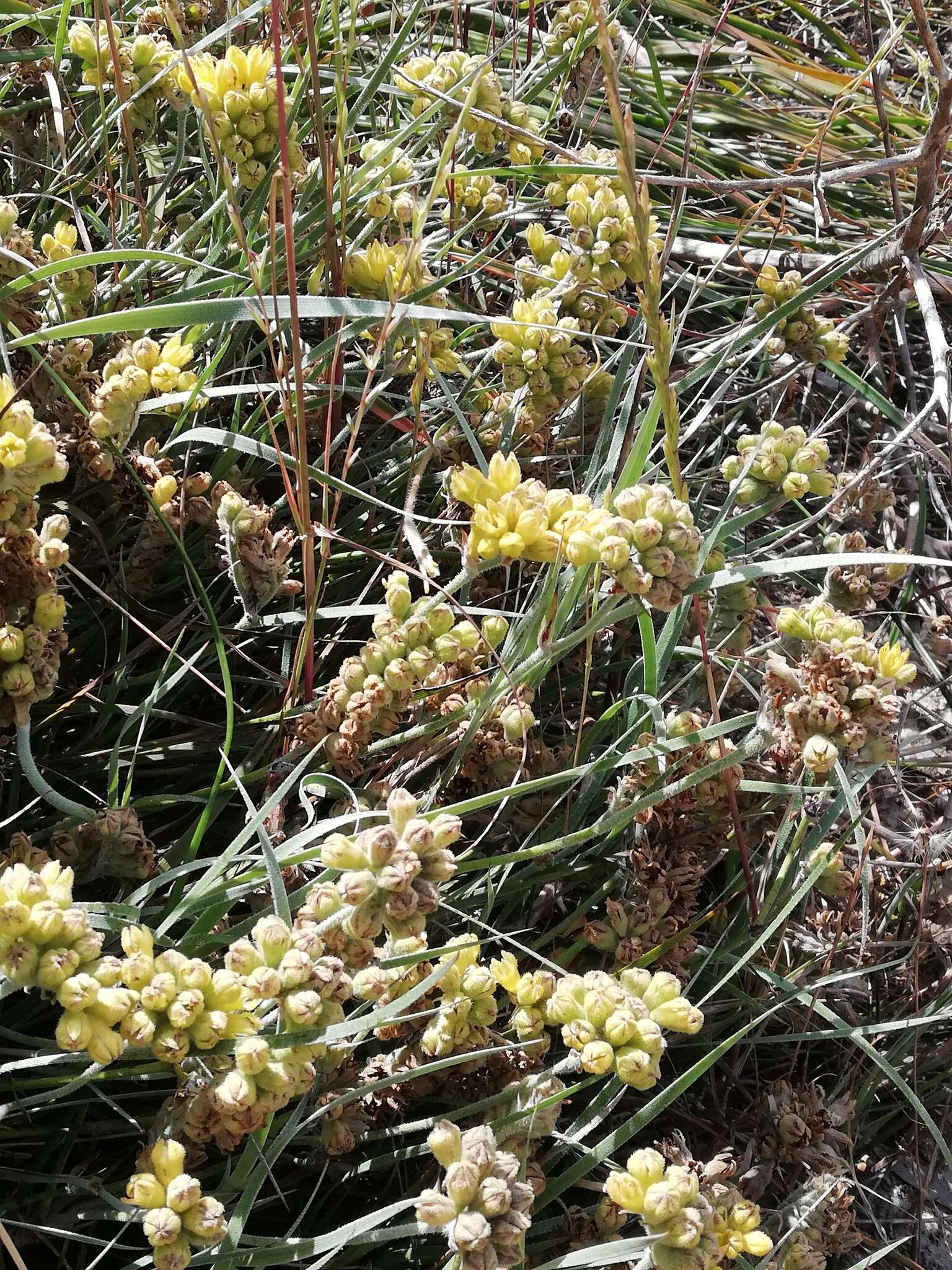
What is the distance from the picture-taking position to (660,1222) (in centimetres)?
94

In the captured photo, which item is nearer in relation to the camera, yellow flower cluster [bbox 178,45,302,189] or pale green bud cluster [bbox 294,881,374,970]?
pale green bud cluster [bbox 294,881,374,970]

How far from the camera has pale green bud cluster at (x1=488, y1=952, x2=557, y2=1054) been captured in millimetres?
1056

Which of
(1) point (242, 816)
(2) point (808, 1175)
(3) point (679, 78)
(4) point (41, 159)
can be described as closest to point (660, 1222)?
(2) point (808, 1175)

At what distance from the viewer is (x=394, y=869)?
0.84m

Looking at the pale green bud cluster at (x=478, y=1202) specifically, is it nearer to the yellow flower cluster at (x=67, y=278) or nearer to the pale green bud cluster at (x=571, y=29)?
the yellow flower cluster at (x=67, y=278)

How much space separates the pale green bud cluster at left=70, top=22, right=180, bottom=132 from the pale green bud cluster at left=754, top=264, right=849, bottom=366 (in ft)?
2.68

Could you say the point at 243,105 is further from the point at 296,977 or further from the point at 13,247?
the point at 296,977

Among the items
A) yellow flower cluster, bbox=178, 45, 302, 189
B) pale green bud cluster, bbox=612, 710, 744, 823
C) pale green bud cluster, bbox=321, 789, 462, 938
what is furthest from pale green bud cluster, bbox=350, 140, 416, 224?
pale green bud cluster, bbox=321, 789, 462, 938

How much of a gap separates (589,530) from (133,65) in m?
0.91

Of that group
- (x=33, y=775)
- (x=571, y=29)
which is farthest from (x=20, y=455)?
(x=571, y=29)

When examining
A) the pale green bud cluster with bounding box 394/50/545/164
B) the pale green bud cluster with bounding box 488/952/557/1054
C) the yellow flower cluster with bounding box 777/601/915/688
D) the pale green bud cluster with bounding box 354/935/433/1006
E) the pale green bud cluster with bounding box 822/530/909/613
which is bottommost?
the pale green bud cluster with bounding box 488/952/557/1054

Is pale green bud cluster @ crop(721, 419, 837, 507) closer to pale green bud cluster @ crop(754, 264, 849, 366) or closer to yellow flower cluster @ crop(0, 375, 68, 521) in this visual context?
pale green bud cluster @ crop(754, 264, 849, 366)

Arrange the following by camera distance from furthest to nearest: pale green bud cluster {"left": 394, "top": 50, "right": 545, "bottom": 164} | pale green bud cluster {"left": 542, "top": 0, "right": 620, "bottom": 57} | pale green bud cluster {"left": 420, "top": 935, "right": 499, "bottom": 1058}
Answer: pale green bud cluster {"left": 542, "top": 0, "right": 620, "bottom": 57}
pale green bud cluster {"left": 394, "top": 50, "right": 545, "bottom": 164}
pale green bud cluster {"left": 420, "top": 935, "right": 499, "bottom": 1058}

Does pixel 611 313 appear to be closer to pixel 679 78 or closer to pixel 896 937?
pixel 896 937
